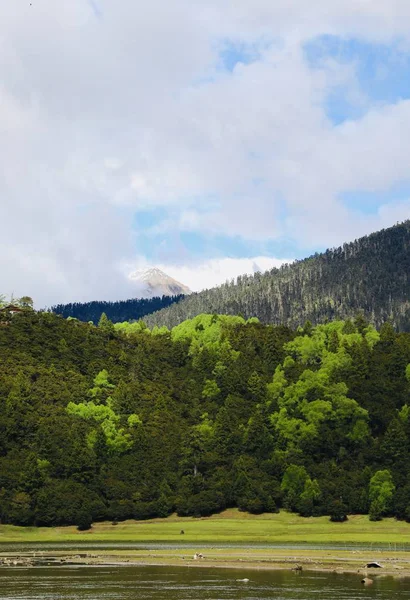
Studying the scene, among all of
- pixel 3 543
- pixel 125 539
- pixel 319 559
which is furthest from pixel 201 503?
pixel 319 559

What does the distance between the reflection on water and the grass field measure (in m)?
47.7

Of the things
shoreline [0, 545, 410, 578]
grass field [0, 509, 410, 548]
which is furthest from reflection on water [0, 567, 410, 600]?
grass field [0, 509, 410, 548]

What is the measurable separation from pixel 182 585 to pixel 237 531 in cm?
7381

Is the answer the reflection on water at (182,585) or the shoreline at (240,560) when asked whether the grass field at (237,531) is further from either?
the reflection on water at (182,585)

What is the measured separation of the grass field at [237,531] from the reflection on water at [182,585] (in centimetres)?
4771

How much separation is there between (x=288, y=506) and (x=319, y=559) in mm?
66859

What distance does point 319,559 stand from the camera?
4648 inches

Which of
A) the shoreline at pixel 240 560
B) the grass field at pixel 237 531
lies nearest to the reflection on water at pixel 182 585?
the shoreline at pixel 240 560

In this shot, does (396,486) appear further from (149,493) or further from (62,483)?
(62,483)

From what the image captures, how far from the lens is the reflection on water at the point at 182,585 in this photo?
8981 cm

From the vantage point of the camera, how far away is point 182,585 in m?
97.4

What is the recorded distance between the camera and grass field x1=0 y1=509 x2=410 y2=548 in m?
159

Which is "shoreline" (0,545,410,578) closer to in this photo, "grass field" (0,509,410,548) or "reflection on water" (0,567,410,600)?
"reflection on water" (0,567,410,600)

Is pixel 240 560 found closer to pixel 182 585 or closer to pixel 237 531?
pixel 182 585
